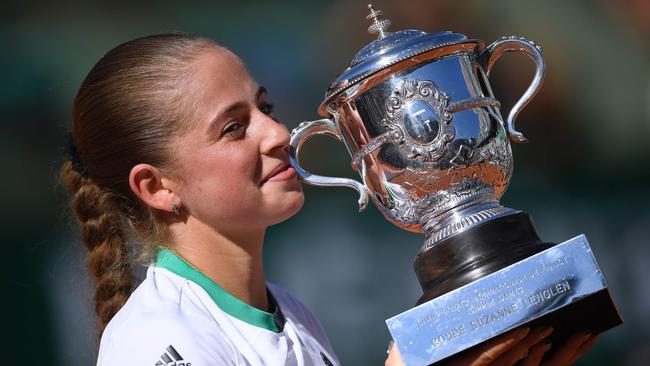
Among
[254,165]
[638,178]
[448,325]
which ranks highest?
[254,165]

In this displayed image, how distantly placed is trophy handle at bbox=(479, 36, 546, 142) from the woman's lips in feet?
1.37

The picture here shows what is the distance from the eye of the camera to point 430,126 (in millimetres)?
1829

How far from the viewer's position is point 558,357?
182 cm

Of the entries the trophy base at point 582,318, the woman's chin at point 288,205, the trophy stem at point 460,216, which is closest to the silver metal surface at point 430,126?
the trophy stem at point 460,216

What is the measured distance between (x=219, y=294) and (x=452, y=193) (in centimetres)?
48

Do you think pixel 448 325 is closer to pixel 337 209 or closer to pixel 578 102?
pixel 337 209

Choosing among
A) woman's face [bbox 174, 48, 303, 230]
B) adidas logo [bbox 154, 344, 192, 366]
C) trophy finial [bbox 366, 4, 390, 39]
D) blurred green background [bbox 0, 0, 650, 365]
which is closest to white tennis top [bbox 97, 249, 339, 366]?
adidas logo [bbox 154, 344, 192, 366]

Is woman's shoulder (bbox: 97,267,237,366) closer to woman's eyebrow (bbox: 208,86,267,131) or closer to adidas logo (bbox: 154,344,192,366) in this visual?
adidas logo (bbox: 154,344,192,366)

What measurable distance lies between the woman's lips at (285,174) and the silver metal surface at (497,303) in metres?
0.38

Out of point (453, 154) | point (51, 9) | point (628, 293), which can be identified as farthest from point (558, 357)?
point (51, 9)

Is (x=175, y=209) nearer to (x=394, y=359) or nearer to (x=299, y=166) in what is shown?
(x=299, y=166)

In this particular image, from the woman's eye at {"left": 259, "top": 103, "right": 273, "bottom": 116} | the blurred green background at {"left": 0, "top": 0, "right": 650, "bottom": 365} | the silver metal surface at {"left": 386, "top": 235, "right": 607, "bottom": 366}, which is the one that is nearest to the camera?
the silver metal surface at {"left": 386, "top": 235, "right": 607, "bottom": 366}

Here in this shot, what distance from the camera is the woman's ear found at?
6.43 ft

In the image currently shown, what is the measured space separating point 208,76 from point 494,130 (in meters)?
0.55
